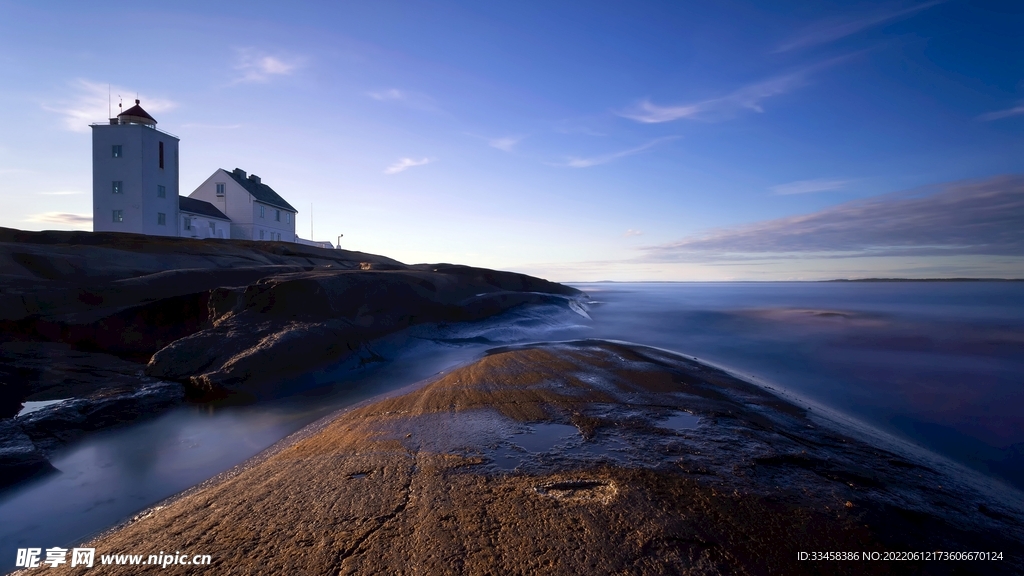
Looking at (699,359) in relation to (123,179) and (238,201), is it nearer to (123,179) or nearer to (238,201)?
(123,179)

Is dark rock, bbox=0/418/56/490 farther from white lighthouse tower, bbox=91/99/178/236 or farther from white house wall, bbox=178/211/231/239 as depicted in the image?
white house wall, bbox=178/211/231/239

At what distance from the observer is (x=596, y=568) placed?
1756 mm

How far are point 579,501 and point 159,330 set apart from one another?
27.6ft

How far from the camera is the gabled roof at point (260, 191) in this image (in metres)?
38.1

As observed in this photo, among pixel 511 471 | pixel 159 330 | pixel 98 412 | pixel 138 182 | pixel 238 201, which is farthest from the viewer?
pixel 238 201

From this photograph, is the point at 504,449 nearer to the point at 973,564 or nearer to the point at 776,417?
the point at 973,564

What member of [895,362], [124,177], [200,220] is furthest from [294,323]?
[200,220]

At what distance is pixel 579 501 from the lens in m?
2.29

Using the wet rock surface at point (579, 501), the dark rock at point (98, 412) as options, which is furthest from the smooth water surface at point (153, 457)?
the wet rock surface at point (579, 501)

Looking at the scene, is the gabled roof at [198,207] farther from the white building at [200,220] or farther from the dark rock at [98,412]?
the dark rock at [98,412]

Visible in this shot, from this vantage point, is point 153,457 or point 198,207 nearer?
point 153,457

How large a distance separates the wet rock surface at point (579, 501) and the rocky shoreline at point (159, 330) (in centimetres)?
225

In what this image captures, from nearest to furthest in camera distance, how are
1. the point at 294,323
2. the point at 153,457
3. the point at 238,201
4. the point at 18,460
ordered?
1. the point at 18,460
2. the point at 153,457
3. the point at 294,323
4. the point at 238,201

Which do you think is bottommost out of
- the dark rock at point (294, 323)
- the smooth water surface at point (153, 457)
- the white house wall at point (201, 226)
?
the smooth water surface at point (153, 457)
